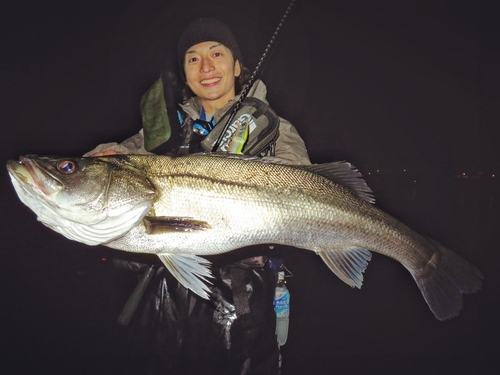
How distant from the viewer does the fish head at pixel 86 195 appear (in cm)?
188

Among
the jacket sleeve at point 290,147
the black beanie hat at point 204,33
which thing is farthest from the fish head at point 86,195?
the black beanie hat at point 204,33

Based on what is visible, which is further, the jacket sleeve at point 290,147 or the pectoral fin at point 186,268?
the jacket sleeve at point 290,147

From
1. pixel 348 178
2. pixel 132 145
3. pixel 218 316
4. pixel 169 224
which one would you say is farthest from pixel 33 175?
pixel 348 178

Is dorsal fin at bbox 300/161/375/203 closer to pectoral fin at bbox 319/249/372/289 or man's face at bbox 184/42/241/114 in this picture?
pectoral fin at bbox 319/249/372/289

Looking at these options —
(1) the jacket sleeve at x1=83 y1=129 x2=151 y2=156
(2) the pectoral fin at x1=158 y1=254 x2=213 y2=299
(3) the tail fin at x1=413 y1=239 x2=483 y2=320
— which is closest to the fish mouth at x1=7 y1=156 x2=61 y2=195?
(2) the pectoral fin at x1=158 y1=254 x2=213 y2=299

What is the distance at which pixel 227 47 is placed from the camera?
306 centimetres

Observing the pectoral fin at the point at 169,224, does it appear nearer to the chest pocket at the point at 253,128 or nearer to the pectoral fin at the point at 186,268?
the pectoral fin at the point at 186,268

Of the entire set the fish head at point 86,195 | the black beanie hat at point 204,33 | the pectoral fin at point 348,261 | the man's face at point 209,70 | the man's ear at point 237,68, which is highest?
the black beanie hat at point 204,33

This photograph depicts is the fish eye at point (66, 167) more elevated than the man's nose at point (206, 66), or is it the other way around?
the man's nose at point (206, 66)

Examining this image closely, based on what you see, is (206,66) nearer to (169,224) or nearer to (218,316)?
(169,224)

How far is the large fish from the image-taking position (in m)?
1.93

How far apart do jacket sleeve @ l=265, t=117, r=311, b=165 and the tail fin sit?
1.04 m

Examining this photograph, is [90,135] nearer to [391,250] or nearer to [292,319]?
[292,319]

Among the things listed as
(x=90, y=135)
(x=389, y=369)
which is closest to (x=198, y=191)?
(x=389, y=369)
